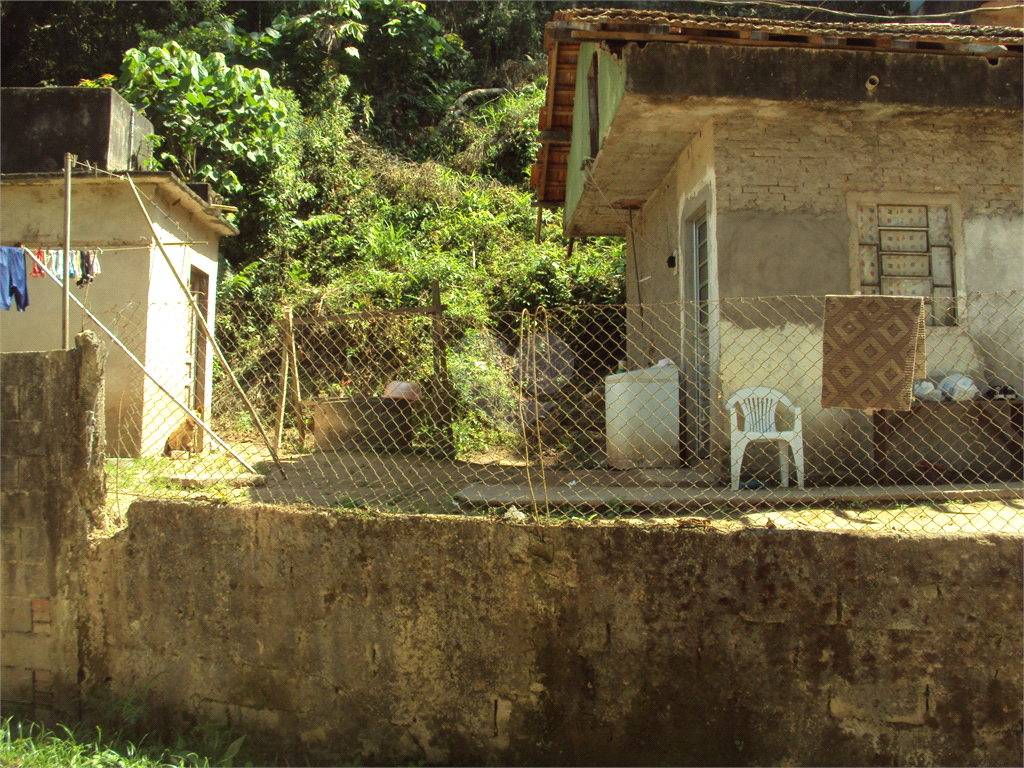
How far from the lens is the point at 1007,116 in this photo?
17.3ft

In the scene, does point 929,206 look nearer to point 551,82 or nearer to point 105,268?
point 551,82

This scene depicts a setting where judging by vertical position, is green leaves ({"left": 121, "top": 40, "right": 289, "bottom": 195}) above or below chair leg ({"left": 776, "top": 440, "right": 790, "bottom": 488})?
above

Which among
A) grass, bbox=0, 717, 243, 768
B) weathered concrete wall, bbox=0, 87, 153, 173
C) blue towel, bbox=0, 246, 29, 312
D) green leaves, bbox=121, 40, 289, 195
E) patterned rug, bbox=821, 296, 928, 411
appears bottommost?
grass, bbox=0, 717, 243, 768

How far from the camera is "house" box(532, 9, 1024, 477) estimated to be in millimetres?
4902

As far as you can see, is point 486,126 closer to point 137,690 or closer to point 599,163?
point 599,163

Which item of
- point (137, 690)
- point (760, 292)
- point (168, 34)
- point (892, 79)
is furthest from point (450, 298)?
point (168, 34)

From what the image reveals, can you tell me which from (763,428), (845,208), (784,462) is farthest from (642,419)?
(845,208)

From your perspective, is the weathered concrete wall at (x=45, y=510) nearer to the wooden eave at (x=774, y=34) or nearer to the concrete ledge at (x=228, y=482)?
the concrete ledge at (x=228, y=482)

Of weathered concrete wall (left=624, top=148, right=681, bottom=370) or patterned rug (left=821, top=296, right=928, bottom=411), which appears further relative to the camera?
weathered concrete wall (left=624, top=148, right=681, bottom=370)

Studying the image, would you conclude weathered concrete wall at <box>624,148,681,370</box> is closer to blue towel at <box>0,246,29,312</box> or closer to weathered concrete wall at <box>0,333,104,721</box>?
weathered concrete wall at <box>0,333,104,721</box>

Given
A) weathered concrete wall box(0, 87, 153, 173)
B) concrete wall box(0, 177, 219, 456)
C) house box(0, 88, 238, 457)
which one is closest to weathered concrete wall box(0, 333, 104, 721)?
house box(0, 88, 238, 457)

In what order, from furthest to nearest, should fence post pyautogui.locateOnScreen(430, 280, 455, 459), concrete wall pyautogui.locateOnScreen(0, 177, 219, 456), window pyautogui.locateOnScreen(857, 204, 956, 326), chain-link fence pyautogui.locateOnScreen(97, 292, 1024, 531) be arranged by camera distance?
1. concrete wall pyautogui.locateOnScreen(0, 177, 219, 456)
2. fence post pyautogui.locateOnScreen(430, 280, 455, 459)
3. window pyautogui.locateOnScreen(857, 204, 956, 326)
4. chain-link fence pyautogui.locateOnScreen(97, 292, 1024, 531)

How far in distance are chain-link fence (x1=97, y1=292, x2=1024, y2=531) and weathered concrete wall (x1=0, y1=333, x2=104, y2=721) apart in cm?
27

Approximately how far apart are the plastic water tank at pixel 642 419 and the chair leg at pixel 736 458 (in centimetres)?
98
